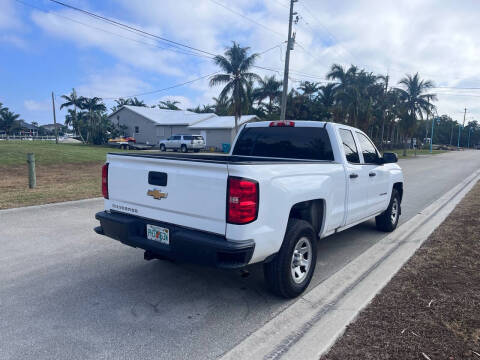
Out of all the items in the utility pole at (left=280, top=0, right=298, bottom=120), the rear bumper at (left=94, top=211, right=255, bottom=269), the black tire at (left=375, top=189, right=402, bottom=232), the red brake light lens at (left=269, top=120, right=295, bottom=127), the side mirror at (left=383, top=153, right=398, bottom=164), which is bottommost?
the black tire at (left=375, top=189, right=402, bottom=232)

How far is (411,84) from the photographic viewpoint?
46.5 m

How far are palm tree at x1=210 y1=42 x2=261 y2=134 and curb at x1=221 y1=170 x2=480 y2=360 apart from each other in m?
30.9

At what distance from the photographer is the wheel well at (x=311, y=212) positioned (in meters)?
3.98

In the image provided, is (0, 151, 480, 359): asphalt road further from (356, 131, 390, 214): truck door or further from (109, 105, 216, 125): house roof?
(109, 105, 216, 125): house roof

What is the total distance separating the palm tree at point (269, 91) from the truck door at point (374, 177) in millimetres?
41366

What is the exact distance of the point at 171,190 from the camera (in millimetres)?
3508

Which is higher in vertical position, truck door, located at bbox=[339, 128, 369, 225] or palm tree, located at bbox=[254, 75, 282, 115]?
palm tree, located at bbox=[254, 75, 282, 115]

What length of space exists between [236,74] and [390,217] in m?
30.8

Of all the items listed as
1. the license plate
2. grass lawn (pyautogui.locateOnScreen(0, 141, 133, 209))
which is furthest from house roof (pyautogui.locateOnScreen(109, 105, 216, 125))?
the license plate

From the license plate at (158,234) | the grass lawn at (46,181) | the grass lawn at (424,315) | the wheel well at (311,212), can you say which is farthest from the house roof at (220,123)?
the license plate at (158,234)

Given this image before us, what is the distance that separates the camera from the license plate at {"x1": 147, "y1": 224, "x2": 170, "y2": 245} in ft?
11.6

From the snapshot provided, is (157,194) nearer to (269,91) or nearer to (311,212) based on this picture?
(311,212)

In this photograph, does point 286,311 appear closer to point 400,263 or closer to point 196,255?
point 196,255

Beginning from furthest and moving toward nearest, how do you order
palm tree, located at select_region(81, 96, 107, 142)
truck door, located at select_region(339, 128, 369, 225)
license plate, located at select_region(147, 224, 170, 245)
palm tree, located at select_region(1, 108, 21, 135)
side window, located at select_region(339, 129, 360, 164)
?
palm tree, located at select_region(1, 108, 21, 135), palm tree, located at select_region(81, 96, 107, 142), side window, located at select_region(339, 129, 360, 164), truck door, located at select_region(339, 128, 369, 225), license plate, located at select_region(147, 224, 170, 245)
